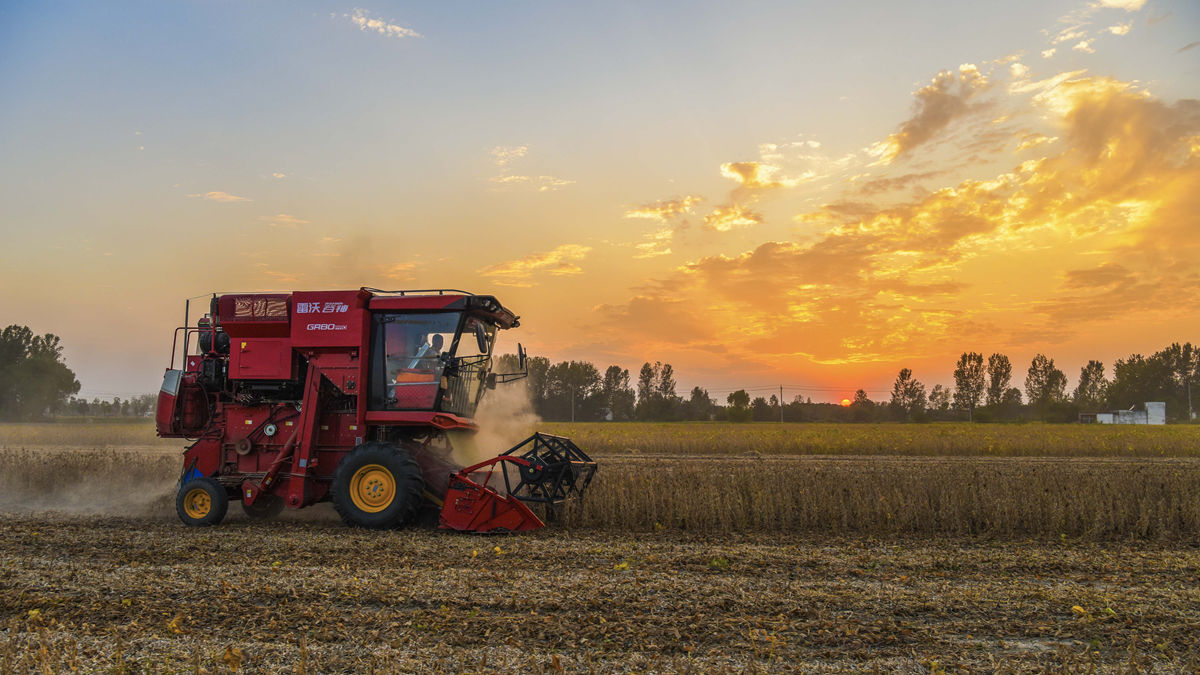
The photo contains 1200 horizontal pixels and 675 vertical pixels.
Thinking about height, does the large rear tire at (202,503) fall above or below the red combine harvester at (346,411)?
below

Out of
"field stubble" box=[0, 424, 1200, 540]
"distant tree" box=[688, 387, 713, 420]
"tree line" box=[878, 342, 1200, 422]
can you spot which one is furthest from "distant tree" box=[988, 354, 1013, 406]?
"field stubble" box=[0, 424, 1200, 540]

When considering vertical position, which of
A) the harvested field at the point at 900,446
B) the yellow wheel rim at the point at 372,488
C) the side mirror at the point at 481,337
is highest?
the side mirror at the point at 481,337

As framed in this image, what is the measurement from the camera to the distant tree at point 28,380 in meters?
66.3

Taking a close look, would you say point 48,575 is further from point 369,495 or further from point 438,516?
point 438,516

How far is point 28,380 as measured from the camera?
67.1 m

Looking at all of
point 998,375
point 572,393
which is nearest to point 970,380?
point 998,375

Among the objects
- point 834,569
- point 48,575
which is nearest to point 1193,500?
point 834,569

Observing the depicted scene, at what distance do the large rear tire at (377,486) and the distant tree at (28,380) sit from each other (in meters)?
71.3

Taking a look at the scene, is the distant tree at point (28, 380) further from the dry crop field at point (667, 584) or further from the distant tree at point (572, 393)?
the dry crop field at point (667, 584)

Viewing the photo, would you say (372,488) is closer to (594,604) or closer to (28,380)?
(594,604)

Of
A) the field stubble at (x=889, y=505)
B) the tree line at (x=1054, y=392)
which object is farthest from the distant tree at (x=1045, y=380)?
the field stubble at (x=889, y=505)

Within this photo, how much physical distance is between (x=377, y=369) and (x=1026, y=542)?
8.70m

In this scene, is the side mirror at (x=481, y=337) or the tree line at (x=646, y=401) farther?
the tree line at (x=646, y=401)

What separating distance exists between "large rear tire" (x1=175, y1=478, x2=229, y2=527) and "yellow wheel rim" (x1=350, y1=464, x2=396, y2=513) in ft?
6.91
